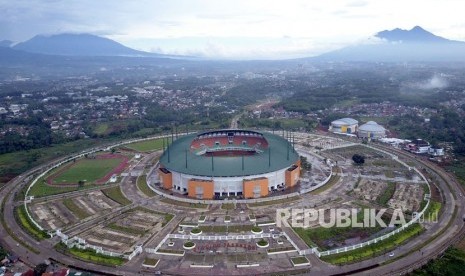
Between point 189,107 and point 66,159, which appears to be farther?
point 189,107

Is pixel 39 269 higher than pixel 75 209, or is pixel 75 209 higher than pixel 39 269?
pixel 39 269

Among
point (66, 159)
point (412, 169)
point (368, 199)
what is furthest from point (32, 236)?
point (412, 169)

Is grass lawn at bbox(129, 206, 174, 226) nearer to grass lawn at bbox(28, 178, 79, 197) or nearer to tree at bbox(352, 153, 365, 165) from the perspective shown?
grass lawn at bbox(28, 178, 79, 197)

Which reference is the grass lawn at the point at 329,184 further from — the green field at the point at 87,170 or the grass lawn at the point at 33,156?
the grass lawn at the point at 33,156

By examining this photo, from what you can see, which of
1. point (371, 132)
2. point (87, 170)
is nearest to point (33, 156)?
point (87, 170)

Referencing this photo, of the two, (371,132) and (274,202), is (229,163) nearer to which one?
(274,202)

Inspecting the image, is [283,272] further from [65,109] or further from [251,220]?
[65,109]
